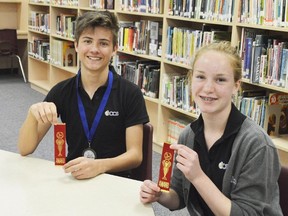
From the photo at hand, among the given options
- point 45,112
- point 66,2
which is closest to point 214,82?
point 45,112

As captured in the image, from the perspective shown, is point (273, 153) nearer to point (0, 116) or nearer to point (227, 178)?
point (227, 178)

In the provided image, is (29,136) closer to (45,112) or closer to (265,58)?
(45,112)

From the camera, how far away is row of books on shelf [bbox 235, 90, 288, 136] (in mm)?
2963

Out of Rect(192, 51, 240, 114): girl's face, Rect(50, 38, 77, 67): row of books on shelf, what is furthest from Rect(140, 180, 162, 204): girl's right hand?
Rect(50, 38, 77, 67): row of books on shelf

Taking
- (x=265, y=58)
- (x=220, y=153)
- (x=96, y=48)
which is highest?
(x=96, y=48)

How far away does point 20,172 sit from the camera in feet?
5.13

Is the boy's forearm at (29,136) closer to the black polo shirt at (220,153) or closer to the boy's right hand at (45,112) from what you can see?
the boy's right hand at (45,112)

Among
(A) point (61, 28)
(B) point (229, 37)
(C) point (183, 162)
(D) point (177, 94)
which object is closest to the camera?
(C) point (183, 162)

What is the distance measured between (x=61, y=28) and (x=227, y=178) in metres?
4.59

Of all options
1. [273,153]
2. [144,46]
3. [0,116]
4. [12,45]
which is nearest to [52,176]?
[273,153]

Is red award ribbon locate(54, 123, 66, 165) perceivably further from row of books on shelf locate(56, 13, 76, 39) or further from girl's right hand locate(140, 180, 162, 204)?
row of books on shelf locate(56, 13, 76, 39)

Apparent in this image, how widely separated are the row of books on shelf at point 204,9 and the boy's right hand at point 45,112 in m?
1.85

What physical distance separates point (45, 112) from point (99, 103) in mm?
384

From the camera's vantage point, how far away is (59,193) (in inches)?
55.7
